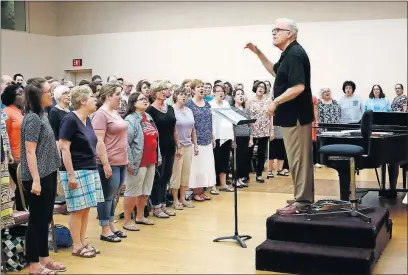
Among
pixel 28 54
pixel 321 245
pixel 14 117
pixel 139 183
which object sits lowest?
pixel 321 245

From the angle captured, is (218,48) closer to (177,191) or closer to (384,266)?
(177,191)

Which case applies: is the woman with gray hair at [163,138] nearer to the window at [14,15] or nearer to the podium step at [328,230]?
the podium step at [328,230]

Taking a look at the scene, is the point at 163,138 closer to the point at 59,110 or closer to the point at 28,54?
the point at 59,110

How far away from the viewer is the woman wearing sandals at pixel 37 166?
394 centimetres

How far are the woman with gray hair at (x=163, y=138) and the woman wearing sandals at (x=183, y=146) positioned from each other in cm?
21

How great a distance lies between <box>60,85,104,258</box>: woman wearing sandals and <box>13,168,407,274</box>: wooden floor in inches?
13.5

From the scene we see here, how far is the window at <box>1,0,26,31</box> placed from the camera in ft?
43.9

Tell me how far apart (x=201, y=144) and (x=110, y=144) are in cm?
199

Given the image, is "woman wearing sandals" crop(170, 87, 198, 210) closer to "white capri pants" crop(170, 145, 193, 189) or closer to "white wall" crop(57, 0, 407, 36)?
"white capri pants" crop(170, 145, 193, 189)

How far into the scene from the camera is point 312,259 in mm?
4133

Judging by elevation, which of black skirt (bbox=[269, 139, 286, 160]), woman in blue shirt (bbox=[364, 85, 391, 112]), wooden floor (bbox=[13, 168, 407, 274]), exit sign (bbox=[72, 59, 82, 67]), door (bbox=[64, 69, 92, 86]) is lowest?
wooden floor (bbox=[13, 168, 407, 274])

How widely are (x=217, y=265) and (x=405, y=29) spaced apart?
8.58 metres

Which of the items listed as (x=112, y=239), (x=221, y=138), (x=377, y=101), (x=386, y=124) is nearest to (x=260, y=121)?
(x=221, y=138)

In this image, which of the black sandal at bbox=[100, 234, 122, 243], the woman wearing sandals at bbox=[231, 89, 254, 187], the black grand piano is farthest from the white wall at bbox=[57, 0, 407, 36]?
the black sandal at bbox=[100, 234, 122, 243]
